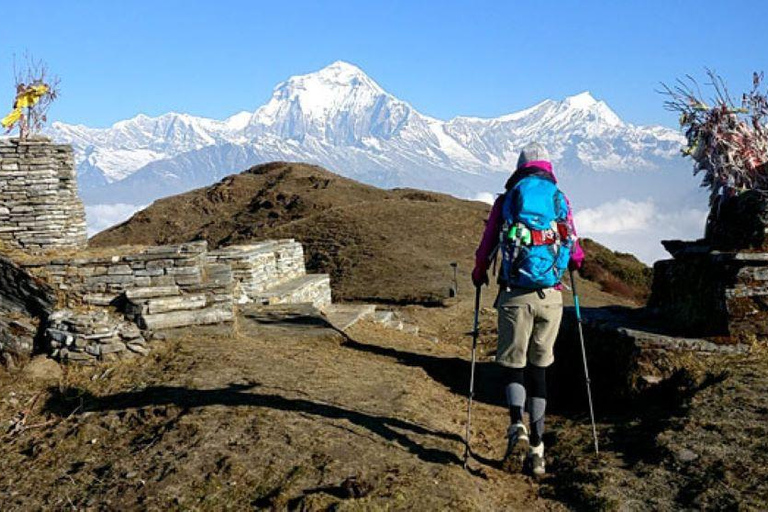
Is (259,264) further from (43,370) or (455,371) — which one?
(43,370)

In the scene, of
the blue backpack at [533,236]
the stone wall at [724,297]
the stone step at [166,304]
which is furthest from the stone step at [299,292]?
the blue backpack at [533,236]

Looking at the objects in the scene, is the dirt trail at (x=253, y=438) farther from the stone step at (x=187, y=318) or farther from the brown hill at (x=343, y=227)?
the brown hill at (x=343, y=227)

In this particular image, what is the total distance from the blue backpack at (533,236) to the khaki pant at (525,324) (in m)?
A: 0.13

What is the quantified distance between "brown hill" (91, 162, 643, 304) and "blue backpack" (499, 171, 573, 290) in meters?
19.5

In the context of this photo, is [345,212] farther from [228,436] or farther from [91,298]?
[228,436]

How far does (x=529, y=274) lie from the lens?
20.2 feet

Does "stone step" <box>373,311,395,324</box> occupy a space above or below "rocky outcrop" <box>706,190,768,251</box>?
below

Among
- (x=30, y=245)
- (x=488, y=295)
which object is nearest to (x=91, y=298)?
(x=30, y=245)

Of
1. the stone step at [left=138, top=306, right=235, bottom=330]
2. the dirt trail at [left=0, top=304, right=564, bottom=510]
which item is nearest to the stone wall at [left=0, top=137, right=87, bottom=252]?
the stone step at [left=138, top=306, right=235, bottom=330]

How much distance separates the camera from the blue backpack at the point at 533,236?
617 centimetres

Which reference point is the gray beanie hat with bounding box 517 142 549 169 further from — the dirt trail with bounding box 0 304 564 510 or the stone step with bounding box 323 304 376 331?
the stone step with bounding box 323 304 376 331

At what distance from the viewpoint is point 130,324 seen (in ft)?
33.8

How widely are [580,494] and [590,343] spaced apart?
4.30 m

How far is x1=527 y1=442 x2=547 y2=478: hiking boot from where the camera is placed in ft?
20.9
